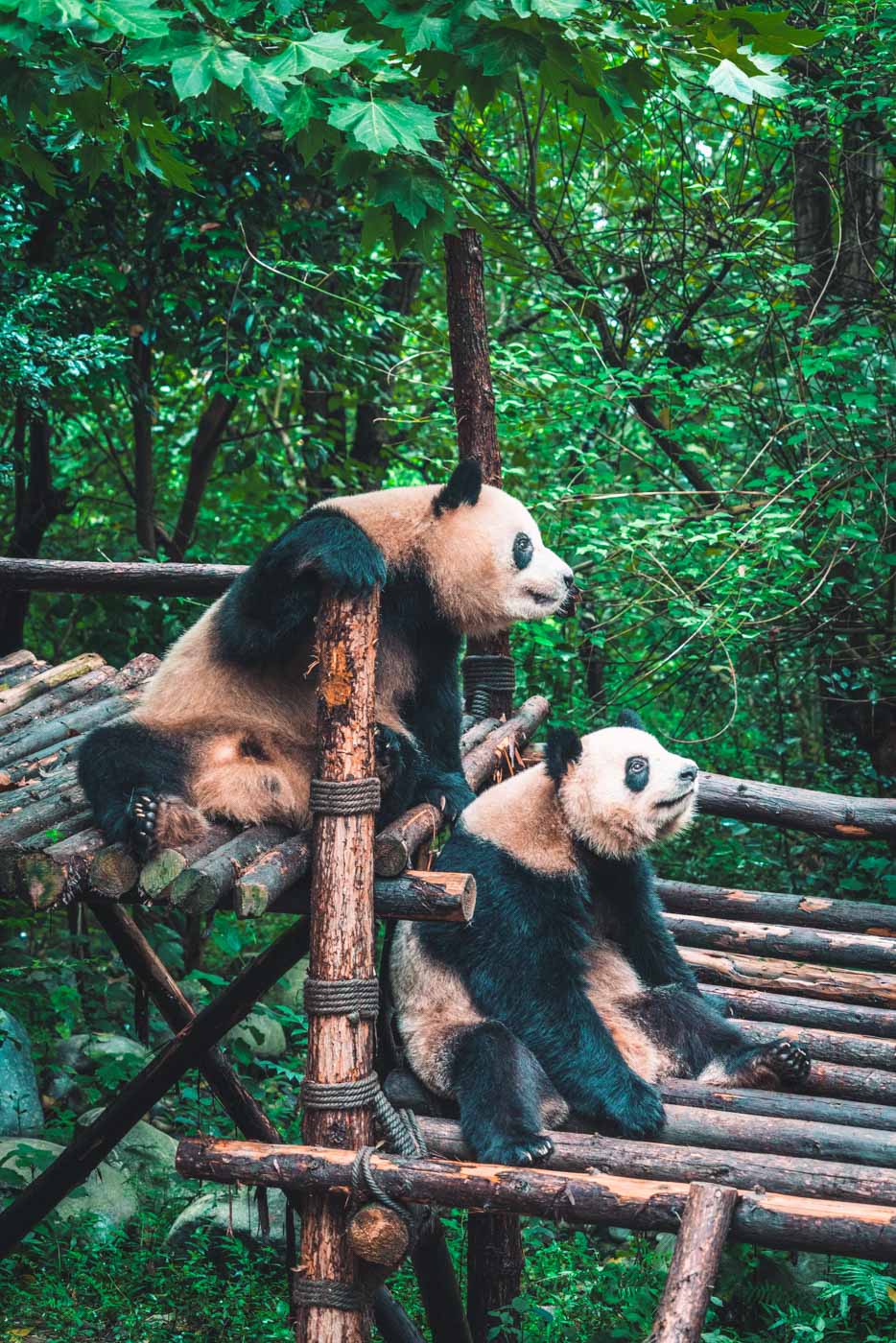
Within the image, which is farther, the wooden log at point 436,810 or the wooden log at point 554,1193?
the wooden log at point 436,810

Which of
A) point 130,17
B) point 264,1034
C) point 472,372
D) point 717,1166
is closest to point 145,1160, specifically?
point 264,1034

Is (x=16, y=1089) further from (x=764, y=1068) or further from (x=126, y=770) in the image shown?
(x=764, y=1068)

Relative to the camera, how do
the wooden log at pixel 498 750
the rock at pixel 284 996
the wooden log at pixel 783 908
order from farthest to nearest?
the rock at pixel 284 996
the wooden log at pixel 498 750
the wooden log at pixel 783 908

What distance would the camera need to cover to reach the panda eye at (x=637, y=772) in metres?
3.32

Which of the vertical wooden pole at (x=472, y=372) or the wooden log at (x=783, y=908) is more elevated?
the vertical wooden pole at (x=472, y=372)

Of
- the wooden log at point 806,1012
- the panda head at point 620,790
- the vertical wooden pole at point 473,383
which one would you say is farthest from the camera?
the vertical wooden pole at point 473,383

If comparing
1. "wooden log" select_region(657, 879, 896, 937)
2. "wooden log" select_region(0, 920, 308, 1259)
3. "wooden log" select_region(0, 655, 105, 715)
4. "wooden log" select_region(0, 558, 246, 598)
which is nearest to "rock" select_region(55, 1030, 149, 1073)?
"wooden log" select_region(0, 920, 308, 1259)

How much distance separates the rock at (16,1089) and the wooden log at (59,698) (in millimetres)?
2082

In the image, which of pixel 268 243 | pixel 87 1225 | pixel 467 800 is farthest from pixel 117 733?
pixel 268 243

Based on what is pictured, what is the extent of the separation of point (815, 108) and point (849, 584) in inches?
86.3

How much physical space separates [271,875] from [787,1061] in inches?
53.4

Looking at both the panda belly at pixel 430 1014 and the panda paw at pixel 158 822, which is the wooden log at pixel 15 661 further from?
the panda belly at pixel 430 1014

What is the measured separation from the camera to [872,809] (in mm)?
4625

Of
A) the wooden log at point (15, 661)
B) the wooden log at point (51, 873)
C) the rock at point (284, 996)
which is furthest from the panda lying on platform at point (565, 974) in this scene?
the rock at point (284, 996)
